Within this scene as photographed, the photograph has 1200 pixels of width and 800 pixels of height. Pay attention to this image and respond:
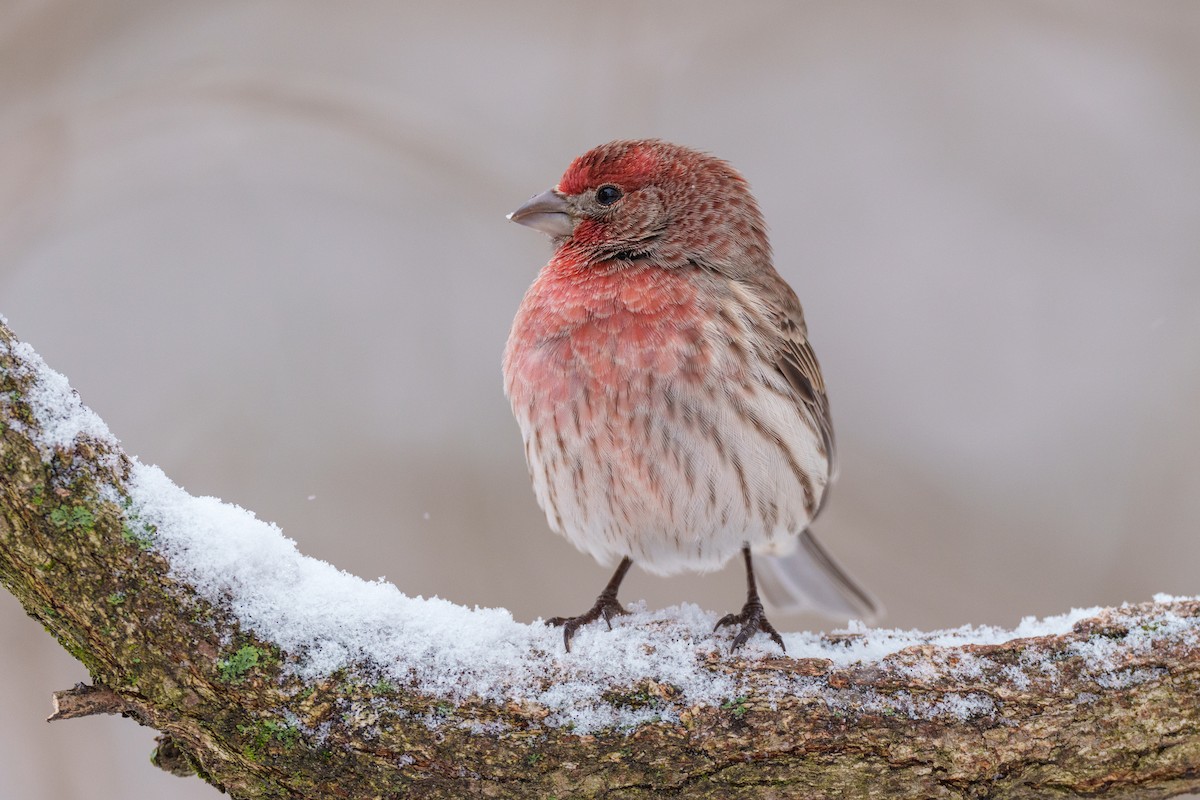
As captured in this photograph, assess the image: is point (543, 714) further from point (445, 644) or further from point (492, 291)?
point (492, 291)

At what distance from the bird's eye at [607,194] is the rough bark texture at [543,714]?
2.17m

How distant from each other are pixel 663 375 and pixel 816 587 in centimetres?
193

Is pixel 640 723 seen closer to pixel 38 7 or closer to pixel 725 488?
pixel 725 488

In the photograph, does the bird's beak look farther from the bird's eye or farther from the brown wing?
the brown wing

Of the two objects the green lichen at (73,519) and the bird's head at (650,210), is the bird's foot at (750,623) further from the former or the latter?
the green lichen at (73,519)

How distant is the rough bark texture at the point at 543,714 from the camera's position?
248cm

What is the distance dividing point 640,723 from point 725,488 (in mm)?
1204

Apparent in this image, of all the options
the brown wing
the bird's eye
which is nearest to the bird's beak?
the bird's eye

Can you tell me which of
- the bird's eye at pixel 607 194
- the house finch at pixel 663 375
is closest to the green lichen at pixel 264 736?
the house finch at pixel 663 375

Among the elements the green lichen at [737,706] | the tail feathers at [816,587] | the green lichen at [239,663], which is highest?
the tail feathers at [816,587]

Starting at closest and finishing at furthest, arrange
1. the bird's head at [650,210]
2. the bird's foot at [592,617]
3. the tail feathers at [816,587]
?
the bird's foot at [592,617] < the bird's head at [650,210] < the tail feathers at [816,587]

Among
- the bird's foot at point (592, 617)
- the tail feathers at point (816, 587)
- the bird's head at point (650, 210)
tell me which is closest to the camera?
the bird's foot at point (592, 617)

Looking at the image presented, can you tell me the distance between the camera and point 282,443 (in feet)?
21.3

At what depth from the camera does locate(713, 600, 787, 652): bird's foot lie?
11.5 ft
